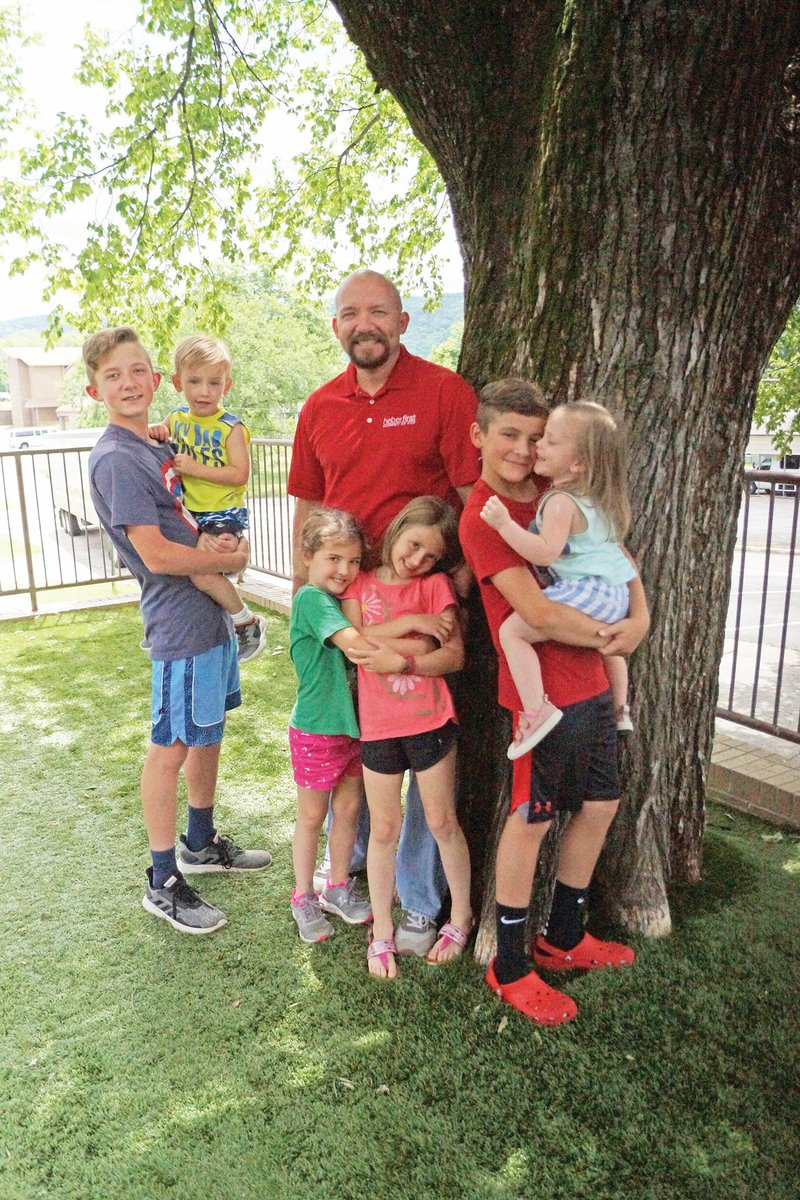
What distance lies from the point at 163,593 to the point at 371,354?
3.84ft

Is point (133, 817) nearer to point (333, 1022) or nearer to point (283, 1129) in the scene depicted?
point (333, 1022)

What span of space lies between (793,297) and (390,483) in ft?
5.16

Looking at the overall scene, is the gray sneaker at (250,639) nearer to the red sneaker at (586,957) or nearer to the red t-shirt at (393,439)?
the red t-shirt at (393,439)

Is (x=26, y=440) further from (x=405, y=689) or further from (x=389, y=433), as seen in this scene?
(x=405, y=689)

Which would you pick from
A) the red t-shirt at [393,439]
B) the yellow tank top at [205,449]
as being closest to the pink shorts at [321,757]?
the red t-shirt at [393,439]

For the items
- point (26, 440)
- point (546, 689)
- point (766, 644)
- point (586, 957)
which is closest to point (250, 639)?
point (546, 689)

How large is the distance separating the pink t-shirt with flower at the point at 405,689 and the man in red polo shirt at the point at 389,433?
0.20m

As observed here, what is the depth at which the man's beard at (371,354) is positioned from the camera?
9.70ft

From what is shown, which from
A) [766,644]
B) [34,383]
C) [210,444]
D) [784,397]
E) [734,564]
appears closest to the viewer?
[210,444]

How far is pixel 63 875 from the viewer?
3.76m

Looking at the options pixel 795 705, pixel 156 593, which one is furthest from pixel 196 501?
pixel 795 705

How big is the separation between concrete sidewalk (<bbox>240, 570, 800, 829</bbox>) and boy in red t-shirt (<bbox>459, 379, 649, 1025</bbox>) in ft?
5.67

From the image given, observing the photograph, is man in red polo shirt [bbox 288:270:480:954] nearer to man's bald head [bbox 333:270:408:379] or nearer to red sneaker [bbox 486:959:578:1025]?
man's bald head [bbox 333:270:408:379]

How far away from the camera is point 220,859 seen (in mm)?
3803
